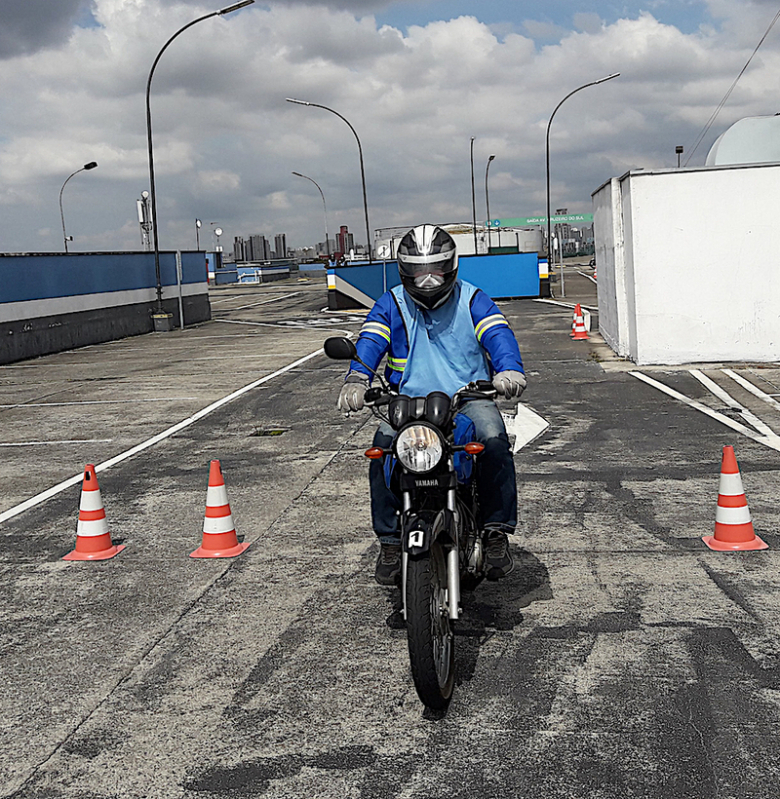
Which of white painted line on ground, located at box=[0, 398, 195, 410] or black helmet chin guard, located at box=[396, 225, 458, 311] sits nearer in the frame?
black helmet chin guard, located at box=[396, 225, 458, 311]

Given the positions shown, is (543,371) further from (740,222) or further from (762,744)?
(762,744)

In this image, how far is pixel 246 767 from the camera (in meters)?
3.50

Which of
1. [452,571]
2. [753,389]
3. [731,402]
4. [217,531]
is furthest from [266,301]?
[452,571]

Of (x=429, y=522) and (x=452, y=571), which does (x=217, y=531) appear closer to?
(x=452, y=571)

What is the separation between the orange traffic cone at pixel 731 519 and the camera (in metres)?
5.93

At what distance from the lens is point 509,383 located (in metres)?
4.24

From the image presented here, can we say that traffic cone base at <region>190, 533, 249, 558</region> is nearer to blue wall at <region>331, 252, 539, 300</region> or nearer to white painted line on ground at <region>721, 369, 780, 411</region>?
white painted line on ground at <region>721, 369, 780, 411</region>

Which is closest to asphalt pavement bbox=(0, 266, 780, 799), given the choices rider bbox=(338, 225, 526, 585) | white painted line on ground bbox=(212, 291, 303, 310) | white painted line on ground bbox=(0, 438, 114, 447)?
rider bbox=(338, 225, 526, 585)

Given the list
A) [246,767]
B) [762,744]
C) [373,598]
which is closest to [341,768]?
[246,767]

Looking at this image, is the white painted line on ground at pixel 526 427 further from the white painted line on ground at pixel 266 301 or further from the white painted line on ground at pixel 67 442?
the white painted line on ground at pixel 266 301

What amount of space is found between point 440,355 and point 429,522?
113cm

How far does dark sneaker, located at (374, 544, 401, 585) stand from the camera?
4707mm

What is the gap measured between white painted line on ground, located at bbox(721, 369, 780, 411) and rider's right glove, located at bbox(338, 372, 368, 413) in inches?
316

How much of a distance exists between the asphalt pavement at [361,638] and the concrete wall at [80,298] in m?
12.7
